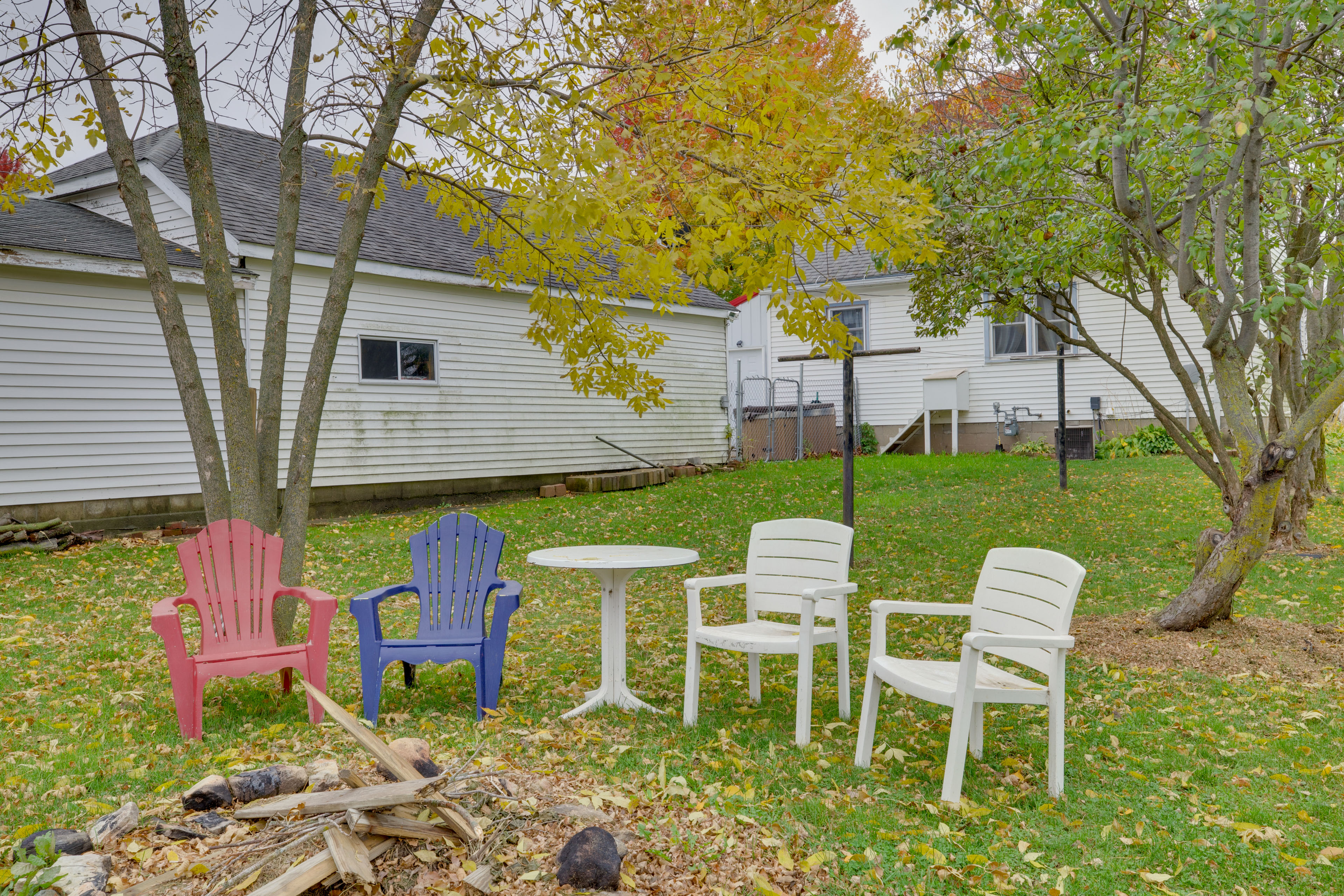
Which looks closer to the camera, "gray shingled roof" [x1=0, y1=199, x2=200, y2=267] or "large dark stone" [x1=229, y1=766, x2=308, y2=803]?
"large dark stone" [x1=229, y1=766, x2=308, y2=803]

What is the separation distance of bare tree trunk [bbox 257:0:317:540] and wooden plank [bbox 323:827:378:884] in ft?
9.26

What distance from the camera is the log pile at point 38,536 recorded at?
912 cm

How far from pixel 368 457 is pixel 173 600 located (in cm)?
806

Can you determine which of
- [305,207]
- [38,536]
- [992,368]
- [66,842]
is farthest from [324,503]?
[992,368]

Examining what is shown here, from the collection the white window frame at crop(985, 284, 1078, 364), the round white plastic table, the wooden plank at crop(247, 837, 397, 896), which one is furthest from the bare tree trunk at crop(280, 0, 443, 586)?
the white window frame at crop(985, 284, 1078, 364)

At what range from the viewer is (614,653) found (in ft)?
15.5

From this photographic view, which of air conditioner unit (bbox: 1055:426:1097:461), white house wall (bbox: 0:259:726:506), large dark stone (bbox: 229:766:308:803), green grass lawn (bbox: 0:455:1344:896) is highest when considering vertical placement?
white house wall (bbox: 0:259:726:506)

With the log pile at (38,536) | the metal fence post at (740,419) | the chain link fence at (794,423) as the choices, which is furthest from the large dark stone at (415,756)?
the chain link fence at (794,423)

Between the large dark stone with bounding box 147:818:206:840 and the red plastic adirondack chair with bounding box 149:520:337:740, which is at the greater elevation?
the red plastic adirondack chair with bounding box 149:520:337:740

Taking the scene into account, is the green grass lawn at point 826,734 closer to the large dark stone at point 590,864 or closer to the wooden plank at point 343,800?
the large dark stone at point 590,864

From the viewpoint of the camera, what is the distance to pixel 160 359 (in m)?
10.6

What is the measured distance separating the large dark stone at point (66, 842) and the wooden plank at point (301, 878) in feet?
2.29

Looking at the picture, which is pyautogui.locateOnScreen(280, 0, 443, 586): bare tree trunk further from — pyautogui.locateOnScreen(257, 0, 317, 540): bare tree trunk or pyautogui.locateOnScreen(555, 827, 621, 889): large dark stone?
pyautogui.locateOnScreen(555, 827, 621, 889): large dark stone

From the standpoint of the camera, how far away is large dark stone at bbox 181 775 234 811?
316cm
